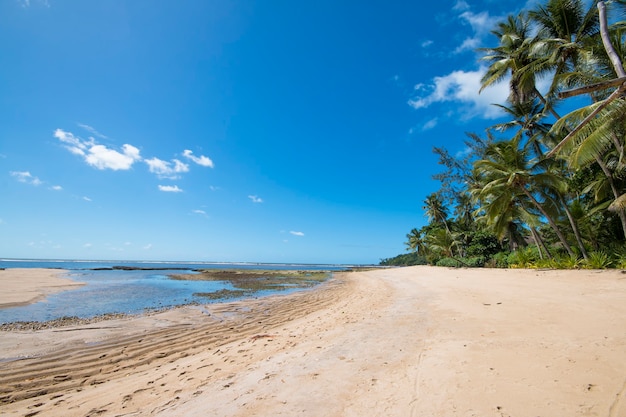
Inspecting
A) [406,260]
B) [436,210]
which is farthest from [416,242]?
[406,260]

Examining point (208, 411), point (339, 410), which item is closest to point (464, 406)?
point (339, 410)

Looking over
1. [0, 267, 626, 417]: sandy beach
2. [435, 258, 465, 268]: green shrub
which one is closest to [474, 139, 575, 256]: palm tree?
[0, 267, 626, 417]: sandy beach

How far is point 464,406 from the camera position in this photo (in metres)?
2.71

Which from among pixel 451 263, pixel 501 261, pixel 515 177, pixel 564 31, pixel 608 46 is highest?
pixel 564 31

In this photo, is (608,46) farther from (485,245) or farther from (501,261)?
(485,245)

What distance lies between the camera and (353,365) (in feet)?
13.2

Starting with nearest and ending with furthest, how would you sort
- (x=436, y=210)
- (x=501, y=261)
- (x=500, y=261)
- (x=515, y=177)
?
(x=515, y=177) → (x=501, y=261) → (x=500, y=261) → (x=436, y=210)

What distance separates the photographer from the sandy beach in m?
2.90

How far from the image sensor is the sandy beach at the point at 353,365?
2900 mm

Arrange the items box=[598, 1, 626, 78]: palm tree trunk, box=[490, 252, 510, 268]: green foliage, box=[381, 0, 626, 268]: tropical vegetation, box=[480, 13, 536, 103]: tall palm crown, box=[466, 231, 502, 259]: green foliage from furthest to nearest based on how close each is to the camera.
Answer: box=[466, 231, 502, 259]: green foliage → box=[490, 252, 510, 268]: green foliage → box=[480, 13, 536, 103]: tall palm crown → box=[381, 0, 626, 268]: tropical vegetation → box=[598, 1, 626, 78]: palm tree trunk

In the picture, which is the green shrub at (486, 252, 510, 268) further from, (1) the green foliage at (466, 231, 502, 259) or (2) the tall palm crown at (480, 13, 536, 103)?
(2) the tall palm crown at (480, 13, 536, 103)

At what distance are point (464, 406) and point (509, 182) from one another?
17.8 m

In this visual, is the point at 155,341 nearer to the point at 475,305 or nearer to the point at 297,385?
the point at 297,385

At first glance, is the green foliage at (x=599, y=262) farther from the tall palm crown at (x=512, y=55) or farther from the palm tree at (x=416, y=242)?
the palm tree at (x=416, y=242)
